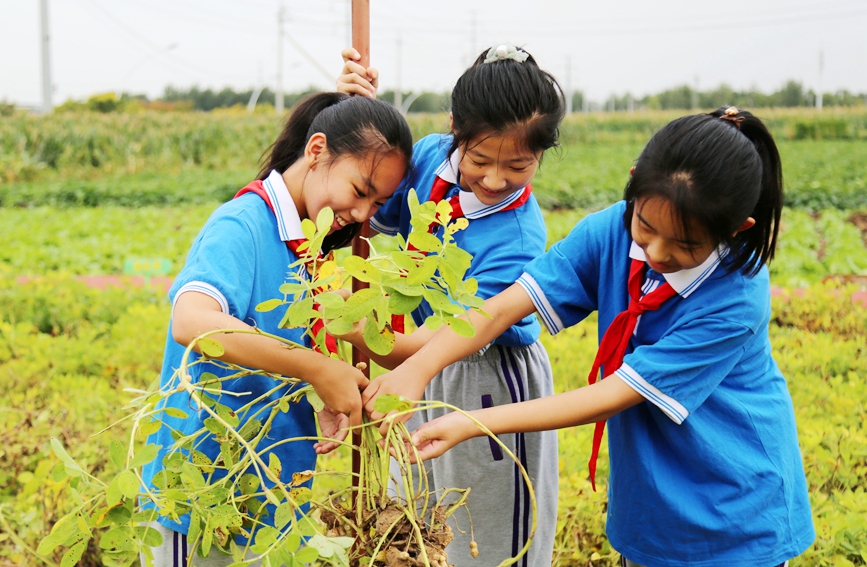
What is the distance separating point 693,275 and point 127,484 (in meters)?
0.98

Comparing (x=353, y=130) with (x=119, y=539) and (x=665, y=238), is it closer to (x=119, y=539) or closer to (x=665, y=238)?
(x=665, y=238)

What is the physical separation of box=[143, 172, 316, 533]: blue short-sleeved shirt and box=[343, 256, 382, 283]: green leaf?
334mm

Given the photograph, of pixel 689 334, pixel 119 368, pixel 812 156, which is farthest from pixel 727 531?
pixel 812 156

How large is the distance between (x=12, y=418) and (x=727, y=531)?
2641 mm

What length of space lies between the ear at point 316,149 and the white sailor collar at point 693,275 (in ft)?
2.16

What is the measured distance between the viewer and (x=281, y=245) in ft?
4.82

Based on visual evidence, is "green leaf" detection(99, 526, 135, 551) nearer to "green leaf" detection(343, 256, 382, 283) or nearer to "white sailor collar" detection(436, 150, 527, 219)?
"green leaf" detection(343, 256, 382, 283)

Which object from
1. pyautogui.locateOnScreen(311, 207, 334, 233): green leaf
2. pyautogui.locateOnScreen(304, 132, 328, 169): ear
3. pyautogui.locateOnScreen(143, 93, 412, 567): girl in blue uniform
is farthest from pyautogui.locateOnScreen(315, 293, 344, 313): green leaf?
pyautogui.locateOnScreen(304, 132, 328, 169): ear

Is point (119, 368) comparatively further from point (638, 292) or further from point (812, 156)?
point (812, 156)

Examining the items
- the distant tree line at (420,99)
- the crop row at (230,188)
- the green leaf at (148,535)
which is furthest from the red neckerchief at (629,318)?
the distant tree line at (420,99)

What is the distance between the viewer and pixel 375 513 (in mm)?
1130

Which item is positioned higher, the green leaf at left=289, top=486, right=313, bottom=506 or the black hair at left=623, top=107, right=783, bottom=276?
the black hair at left=623, top=107, right=783, bottom=276

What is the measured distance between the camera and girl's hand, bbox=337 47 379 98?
1629 mm

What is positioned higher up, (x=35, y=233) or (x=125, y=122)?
(x=125, y=122)
